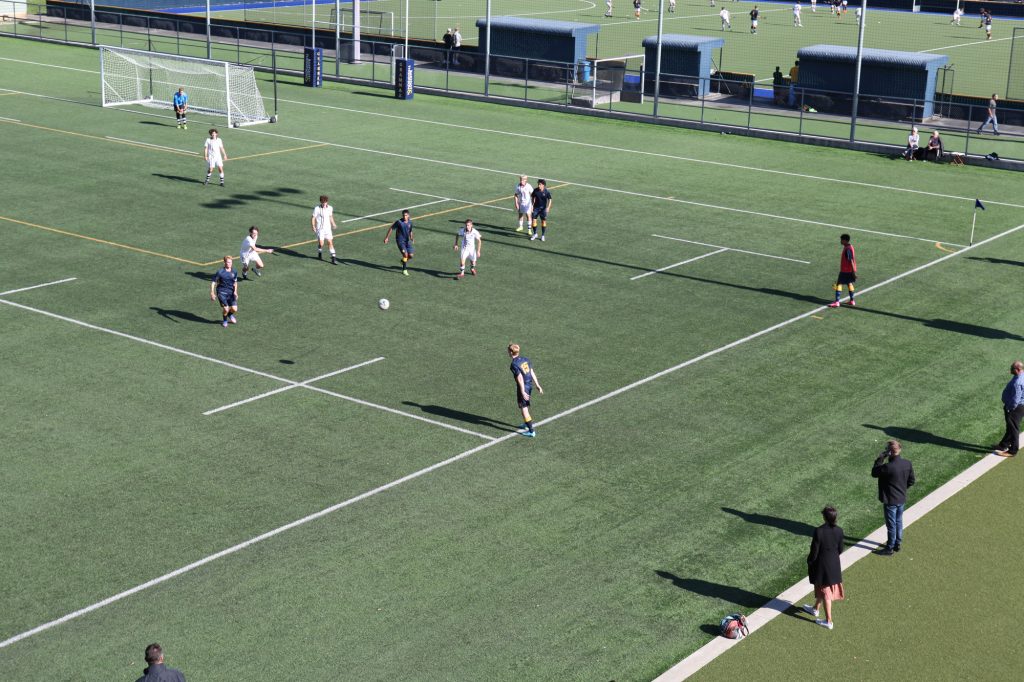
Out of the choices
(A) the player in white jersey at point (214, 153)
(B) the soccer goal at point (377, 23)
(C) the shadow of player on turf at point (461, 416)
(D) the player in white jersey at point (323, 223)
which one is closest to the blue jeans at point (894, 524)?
(C) the shadow of player on turf at point (461, 416)

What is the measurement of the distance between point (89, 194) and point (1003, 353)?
27.2m

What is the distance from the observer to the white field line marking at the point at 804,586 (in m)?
15.6

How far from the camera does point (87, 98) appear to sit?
57906 mm

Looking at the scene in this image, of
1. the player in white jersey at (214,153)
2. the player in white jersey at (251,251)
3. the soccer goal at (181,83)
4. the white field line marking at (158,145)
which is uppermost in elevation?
the soccer goal at (181,83)

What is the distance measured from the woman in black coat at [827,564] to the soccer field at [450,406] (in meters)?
1.23

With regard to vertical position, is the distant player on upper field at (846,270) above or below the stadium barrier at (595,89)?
below

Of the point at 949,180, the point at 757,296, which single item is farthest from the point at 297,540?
the point at 949,180

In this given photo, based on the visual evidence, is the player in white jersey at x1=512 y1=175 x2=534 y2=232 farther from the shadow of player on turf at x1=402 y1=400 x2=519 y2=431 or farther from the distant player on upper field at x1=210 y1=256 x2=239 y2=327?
the shadow of player on turf at x1=402 y1=400 x2=519 y2=431

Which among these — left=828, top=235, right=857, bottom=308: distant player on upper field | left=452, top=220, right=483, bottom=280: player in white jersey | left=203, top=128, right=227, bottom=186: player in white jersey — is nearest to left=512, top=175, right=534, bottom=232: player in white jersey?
left=452, top=220, right=483, bottom=280: player in white jersey

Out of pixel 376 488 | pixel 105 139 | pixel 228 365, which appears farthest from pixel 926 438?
pixel 105 139

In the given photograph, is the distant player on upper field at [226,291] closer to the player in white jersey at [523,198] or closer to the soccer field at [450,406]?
the soccer field at [450,406]

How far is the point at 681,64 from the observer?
63344 millimetres

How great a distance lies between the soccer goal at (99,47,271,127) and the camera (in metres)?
53.9

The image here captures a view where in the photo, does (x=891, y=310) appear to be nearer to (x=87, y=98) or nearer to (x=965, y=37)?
(x=87, y=98)
